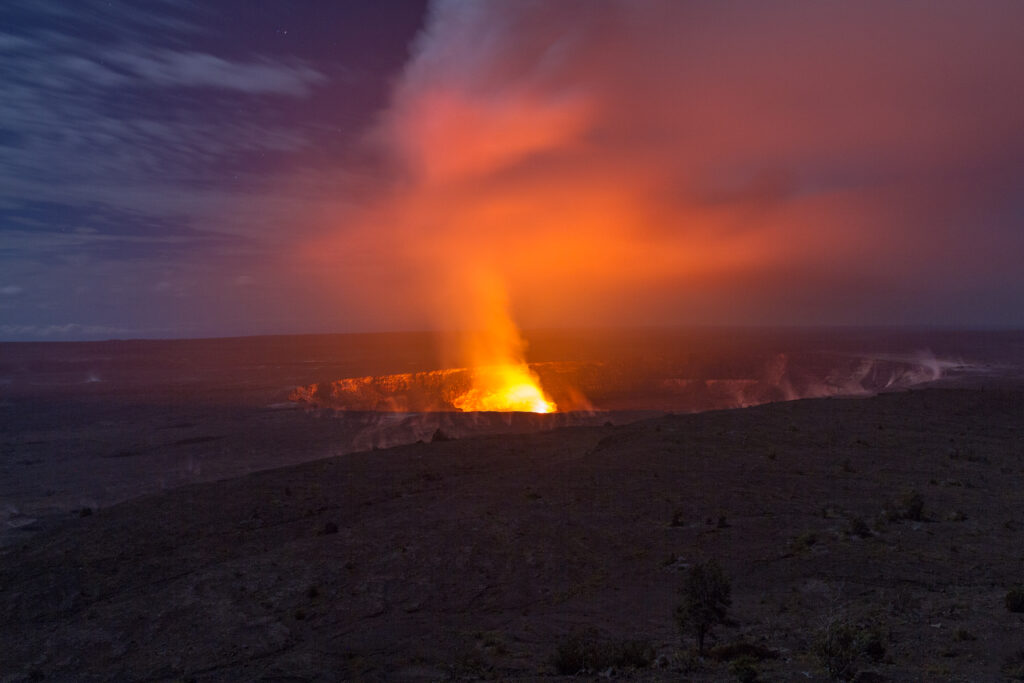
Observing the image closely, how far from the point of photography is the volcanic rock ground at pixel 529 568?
49.4 ft

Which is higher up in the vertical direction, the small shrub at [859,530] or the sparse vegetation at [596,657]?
the sparse vegetation at [596,657]

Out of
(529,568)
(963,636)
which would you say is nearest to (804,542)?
(963,636)

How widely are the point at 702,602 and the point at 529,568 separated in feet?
29.9

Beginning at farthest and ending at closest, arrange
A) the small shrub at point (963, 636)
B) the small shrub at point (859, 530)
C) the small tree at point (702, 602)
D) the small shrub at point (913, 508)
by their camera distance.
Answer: the small shrub at point (913, 508)
the small shrub at point (859, 530)
the small tree at point (702, 602)
the small shrub at point (963, 636)

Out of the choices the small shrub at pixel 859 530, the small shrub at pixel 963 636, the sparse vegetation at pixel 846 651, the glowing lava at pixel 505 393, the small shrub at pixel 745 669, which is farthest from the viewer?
the glowing lava at pixel 505 393

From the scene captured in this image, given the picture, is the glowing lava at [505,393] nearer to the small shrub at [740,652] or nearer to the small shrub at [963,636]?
the small shrub at [740,652]

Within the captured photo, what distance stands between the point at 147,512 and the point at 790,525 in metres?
31.5

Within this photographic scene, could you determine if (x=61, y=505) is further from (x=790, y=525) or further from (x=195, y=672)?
(x=790, y=525)

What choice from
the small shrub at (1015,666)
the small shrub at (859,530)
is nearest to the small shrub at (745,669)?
the small shrub at (1015,666)

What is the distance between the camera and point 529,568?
73.0 ft

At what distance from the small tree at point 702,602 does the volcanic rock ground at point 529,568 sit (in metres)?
0.63

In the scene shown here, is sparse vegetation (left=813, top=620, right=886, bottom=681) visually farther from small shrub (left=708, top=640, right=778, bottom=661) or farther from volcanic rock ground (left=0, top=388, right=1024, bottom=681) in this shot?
small shrub (left=708, top=640, right=778, bottom=661)

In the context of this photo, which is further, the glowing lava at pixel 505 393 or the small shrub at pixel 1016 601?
the glowing lava at pixel 505 393

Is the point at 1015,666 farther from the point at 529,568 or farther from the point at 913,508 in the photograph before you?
the point at 913,508
